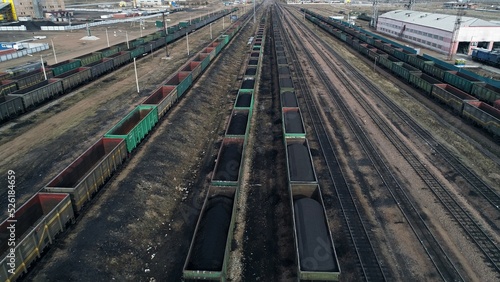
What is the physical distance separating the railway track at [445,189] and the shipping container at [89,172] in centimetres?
2260

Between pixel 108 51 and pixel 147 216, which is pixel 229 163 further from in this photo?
pixel 108 51

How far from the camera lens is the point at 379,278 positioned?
15500 millimetres

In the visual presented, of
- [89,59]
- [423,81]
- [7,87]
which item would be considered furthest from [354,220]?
[89,59]

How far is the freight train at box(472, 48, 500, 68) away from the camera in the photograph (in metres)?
55.9

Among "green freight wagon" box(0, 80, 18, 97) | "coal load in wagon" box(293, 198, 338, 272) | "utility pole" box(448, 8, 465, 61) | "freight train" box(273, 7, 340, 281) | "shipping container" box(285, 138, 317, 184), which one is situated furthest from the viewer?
"utility pole" box(448, 8, 465, 61)

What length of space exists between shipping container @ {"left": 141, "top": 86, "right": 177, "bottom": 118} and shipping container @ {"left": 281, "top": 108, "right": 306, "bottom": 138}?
1231 cm

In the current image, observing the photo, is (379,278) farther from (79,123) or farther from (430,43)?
(430,43)

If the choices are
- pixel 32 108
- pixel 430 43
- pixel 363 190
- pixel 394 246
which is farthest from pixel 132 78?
pixel 430 43

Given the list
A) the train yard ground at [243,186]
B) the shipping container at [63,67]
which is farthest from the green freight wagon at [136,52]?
the train yard ground at [243,186]

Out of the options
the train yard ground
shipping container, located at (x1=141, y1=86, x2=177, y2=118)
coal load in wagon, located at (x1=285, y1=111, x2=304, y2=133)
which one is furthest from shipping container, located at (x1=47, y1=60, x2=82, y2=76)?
coal load in wagon, located at (x1=285, y1=111, x2=304, y2=133)

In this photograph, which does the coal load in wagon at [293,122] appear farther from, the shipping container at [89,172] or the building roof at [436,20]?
the building roof at [436,20]

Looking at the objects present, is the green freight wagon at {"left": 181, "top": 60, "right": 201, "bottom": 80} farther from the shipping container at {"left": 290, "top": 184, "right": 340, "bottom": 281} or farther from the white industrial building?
the white industrial building

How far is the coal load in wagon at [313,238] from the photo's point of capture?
1361 cm

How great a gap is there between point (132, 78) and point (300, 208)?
3986cm
